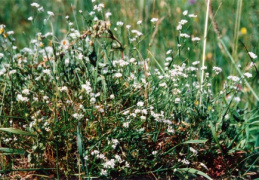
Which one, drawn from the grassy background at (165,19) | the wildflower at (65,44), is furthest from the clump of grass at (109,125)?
the grassy background at (165,19)

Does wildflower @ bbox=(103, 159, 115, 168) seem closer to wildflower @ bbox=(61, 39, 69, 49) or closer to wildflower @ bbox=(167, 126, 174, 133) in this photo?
wildflower @ bbox=(167, 126, 174, 133)

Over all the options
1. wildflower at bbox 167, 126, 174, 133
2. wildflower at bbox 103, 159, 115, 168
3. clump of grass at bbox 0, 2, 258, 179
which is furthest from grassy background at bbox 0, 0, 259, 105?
wildflower at bbox 103, 159, 115, 168

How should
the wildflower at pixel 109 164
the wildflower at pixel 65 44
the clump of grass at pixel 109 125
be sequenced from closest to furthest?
1. the wildflower at pixel 109 164
2. the clump of grass at pixel 109 125
3. the wildflower at pixel 65 44

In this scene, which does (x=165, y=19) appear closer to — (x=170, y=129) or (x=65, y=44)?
(x=65, y=44)

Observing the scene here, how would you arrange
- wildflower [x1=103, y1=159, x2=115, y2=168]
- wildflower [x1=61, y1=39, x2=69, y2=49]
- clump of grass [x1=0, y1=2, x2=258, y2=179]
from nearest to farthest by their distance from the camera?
wildflower [x1=103, y1=159, x2=115, y2=168] → clump of grass [x1=0, y1=2, x2=258, y2=179] → wildflower [x1=61, y1=39, x2=69, y2=49]

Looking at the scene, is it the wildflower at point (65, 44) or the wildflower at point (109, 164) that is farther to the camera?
the wildflower at point (65, 44)

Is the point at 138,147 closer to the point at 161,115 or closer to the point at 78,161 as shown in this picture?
the point at 161,115

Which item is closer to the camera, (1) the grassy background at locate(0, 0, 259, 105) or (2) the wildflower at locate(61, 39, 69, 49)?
(2) the wildflower at locate(61, 39, 69, 49)

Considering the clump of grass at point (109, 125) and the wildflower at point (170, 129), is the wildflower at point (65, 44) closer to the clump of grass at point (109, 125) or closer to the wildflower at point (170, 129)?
the clump of grass at point (109, 125)

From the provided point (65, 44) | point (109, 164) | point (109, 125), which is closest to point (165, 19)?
point (65, 44)
